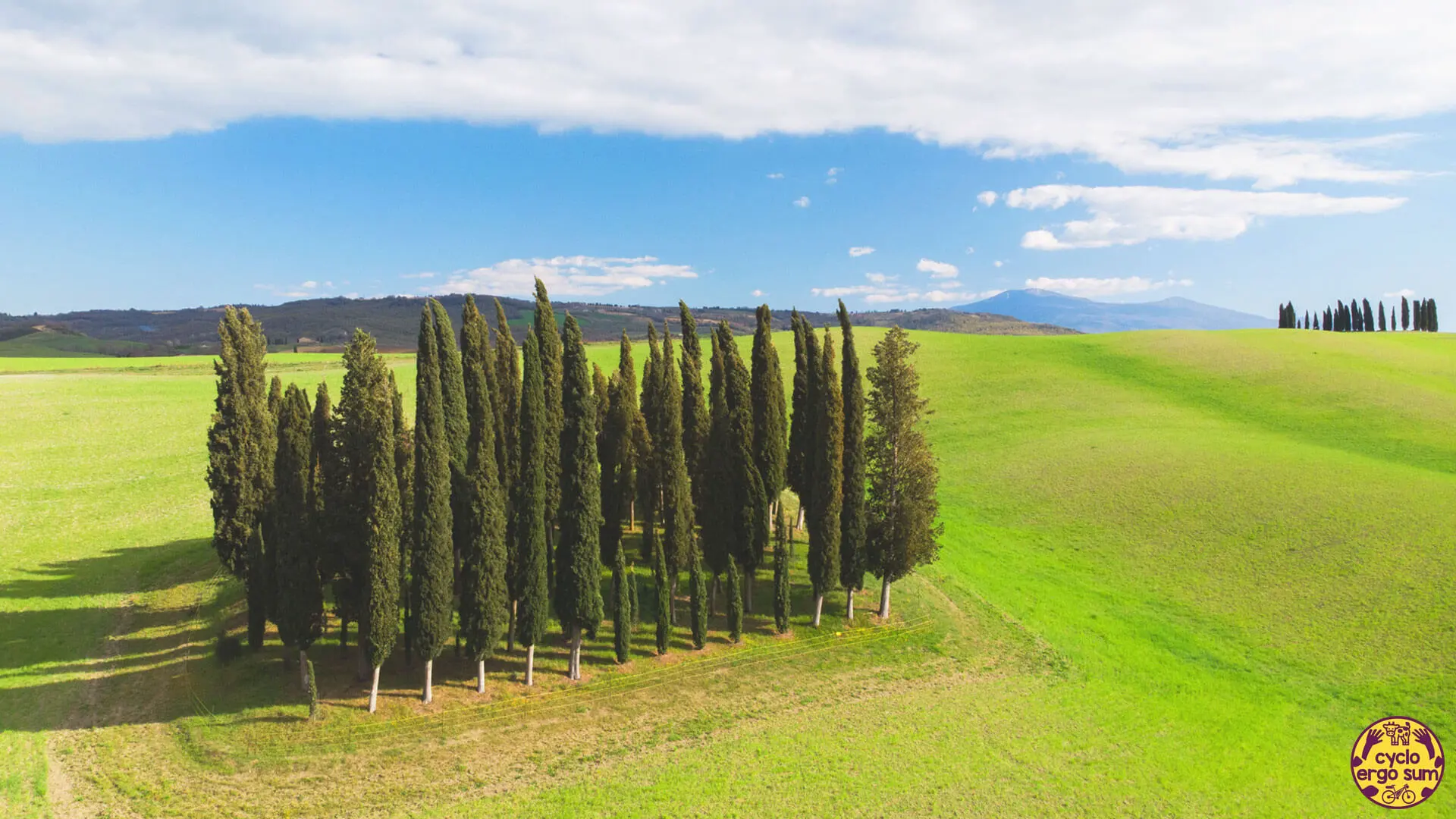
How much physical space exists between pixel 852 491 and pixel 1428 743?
79.2ft

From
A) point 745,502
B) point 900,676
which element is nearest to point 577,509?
point 745,502

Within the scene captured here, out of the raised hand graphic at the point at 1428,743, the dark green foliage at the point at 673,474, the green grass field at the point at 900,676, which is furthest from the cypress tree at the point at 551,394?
the raised hand graphic at the point at 1428,743

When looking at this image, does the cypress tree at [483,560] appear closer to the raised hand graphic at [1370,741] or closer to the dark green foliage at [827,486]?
the dark green foliage at [827,486]

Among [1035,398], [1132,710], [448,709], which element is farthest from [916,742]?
[1035,398]

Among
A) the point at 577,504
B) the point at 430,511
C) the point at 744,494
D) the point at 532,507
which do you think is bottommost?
the point at 744,494

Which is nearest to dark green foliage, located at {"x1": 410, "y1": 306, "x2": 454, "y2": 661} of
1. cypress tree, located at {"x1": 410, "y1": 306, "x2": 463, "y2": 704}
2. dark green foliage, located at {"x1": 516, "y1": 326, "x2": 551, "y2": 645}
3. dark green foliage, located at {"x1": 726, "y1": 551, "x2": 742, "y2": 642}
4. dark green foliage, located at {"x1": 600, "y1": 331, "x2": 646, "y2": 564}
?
cypress tree, located at {"x1": 410, "y1": 306, "x2": 463, "y2": 704}

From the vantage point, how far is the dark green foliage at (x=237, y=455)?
33.0m

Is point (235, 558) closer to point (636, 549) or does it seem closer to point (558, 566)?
point (558, 566)

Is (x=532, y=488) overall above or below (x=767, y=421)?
below

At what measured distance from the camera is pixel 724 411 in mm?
41562

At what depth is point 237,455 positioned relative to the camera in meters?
33.2

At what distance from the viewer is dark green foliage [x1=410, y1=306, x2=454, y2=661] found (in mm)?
28469

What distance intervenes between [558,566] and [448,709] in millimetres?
7100

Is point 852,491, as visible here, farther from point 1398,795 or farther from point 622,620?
point 1398,795
